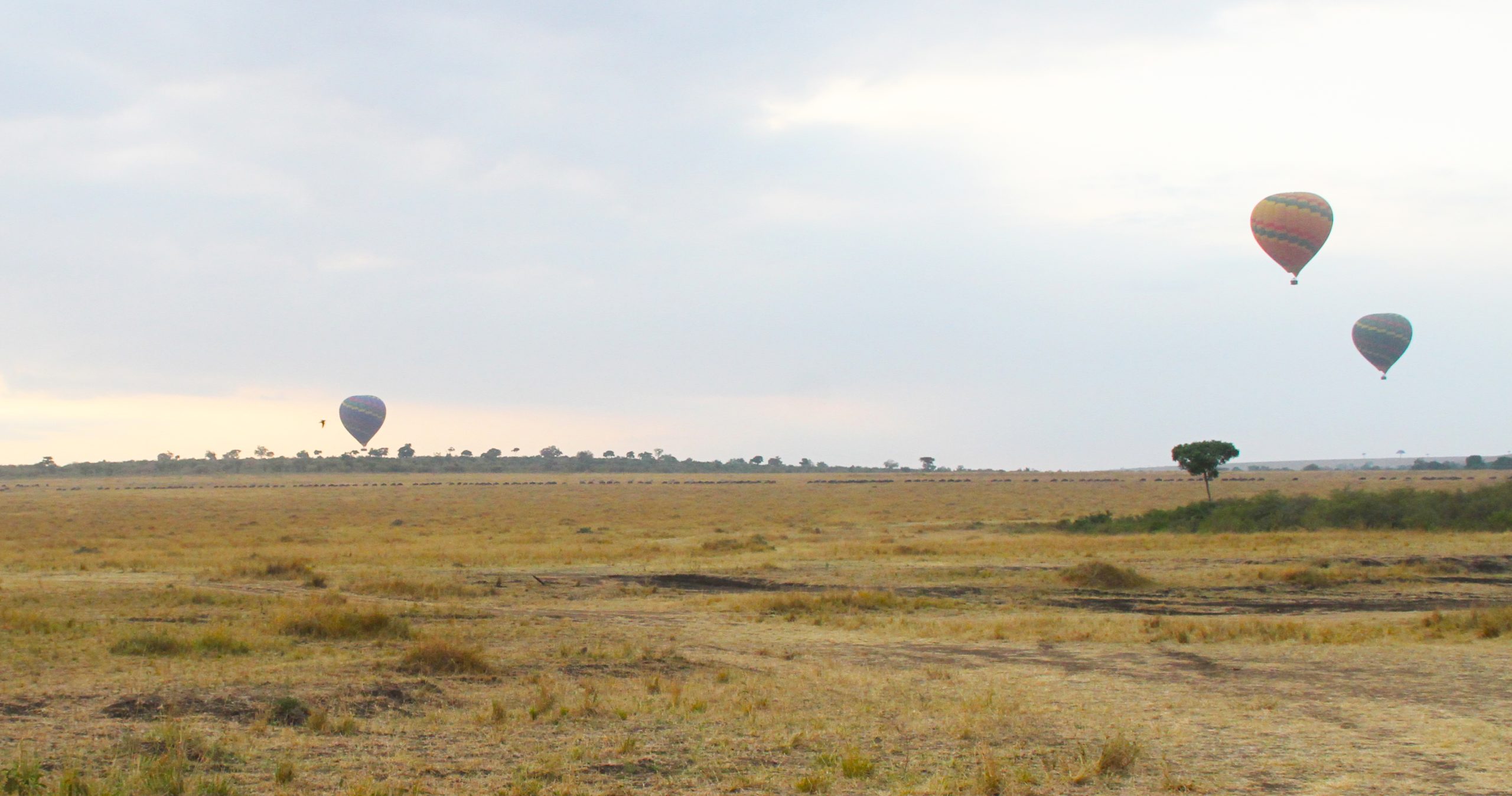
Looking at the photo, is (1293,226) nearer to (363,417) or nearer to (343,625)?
(343,625)

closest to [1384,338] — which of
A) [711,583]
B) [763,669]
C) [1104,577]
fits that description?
[1104,577]

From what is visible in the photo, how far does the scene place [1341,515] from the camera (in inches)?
1809

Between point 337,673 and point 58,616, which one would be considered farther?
point 58,616

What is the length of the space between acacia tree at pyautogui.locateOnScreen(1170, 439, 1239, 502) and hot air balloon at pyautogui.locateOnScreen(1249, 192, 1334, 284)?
14.5 metres

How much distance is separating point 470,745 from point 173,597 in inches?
590

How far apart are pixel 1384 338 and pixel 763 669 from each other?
51.9 m

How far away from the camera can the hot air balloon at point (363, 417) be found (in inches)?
3548

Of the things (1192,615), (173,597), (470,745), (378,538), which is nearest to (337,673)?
(470,745)

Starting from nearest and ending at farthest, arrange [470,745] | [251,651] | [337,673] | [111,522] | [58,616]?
[470,745] → [337,673] → [251,651] → [58,616] → [111,522]

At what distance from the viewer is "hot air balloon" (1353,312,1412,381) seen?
5669 cm

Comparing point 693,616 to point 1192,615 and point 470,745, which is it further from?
point 470,745

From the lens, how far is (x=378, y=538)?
46969mm

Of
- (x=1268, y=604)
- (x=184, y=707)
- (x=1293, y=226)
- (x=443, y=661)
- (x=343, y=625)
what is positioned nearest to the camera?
(x=184, y=707)

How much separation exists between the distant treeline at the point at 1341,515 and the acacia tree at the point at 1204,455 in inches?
308
